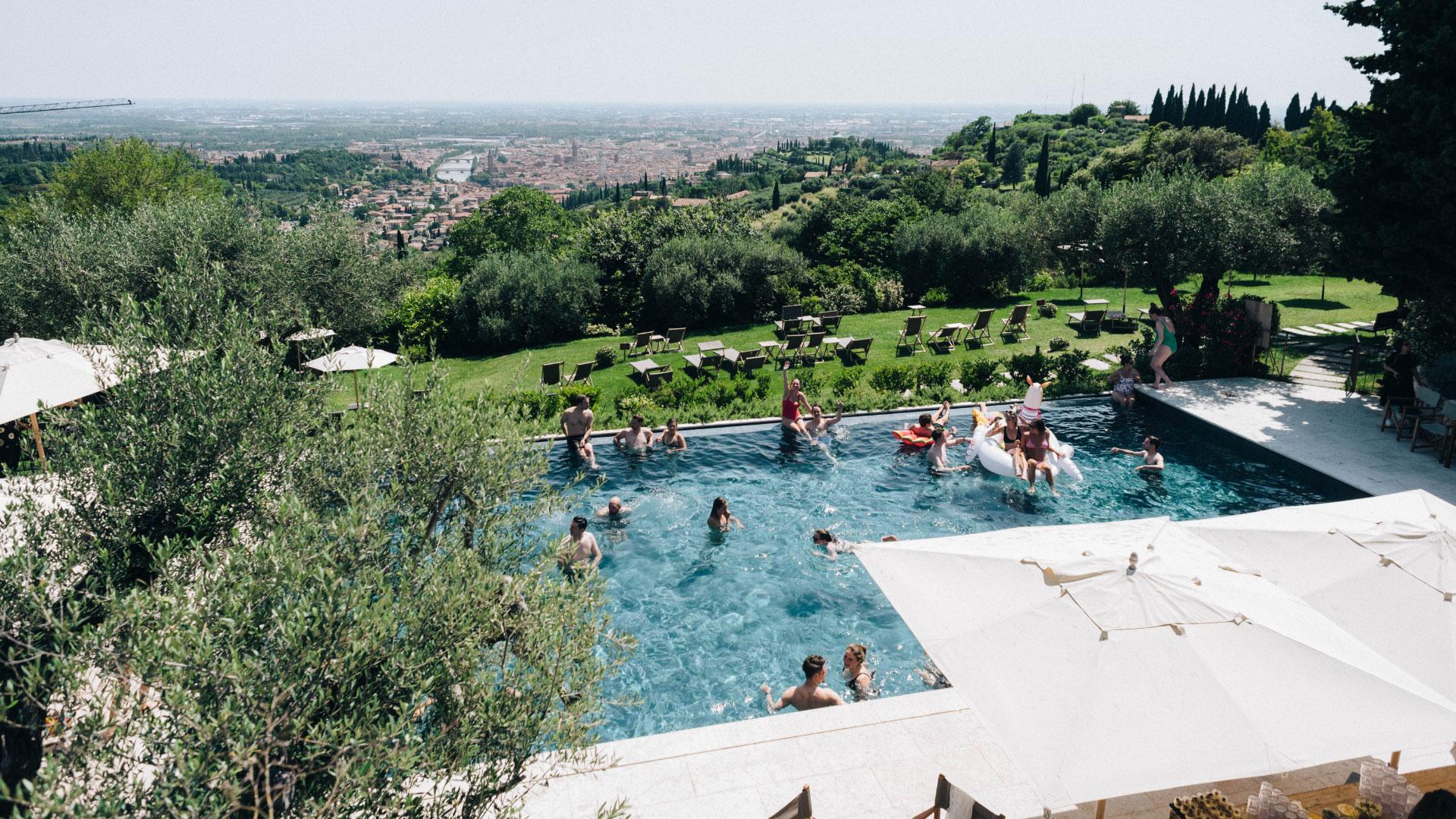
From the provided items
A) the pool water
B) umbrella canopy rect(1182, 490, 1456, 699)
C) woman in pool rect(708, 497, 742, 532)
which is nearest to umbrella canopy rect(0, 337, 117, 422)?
the pool water

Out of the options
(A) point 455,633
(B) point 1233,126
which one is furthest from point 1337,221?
(B) point 1233,126

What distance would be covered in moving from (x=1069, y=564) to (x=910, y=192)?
5181 cm

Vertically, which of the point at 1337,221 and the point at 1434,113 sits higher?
the point at 1434,113

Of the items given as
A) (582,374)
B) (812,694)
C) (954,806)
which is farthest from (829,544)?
(582,374)

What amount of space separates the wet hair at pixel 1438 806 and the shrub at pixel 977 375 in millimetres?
14786

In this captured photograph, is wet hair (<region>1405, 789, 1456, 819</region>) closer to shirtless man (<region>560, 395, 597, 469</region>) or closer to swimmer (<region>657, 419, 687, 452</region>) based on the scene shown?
swimmer (<region>657, 419, 687, 452</region>)

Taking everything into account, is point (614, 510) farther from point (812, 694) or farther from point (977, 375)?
point (977, 375)

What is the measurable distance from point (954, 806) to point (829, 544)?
6763 mm

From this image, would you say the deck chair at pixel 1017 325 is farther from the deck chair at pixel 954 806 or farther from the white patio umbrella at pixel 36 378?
the white patio umbrella at pixel 36 378

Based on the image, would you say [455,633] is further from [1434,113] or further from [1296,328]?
[1296,328]

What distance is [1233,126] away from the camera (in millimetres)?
93938

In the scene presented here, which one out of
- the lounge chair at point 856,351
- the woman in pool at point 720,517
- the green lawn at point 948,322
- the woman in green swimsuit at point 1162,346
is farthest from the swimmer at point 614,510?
the woman in green swimsuit at point 1162,346

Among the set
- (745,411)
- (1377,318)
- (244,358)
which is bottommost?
(745,411)

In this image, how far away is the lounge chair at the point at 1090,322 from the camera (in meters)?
24.9
